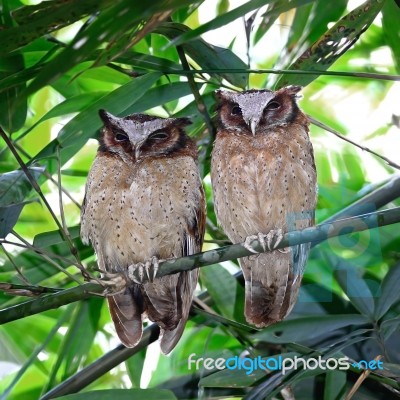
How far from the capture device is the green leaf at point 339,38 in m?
1.67

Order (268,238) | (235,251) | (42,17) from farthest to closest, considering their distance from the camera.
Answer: (268,238) → (235,251) → (42,17)

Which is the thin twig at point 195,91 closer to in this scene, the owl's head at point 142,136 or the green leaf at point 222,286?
the owl's head at point 142,136

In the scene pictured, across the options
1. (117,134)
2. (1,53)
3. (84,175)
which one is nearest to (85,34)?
(1,53)

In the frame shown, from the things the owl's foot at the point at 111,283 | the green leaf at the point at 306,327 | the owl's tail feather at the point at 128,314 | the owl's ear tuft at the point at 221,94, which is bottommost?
the owl's tail feather at the point at 128,314

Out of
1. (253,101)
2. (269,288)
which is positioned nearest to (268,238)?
(269,288)

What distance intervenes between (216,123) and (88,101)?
38 centimetres

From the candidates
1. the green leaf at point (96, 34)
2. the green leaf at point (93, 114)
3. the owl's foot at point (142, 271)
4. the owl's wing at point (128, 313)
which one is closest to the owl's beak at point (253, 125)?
the green leaf at point (93, 114)

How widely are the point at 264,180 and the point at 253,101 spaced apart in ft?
0.73

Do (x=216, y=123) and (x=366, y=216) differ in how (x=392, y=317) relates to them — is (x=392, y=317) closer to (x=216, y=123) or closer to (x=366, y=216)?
(x=366, y=216)

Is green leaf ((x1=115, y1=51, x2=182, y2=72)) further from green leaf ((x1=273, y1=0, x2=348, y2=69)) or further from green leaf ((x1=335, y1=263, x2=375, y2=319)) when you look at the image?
green leaf ((x1=335, y1=263, x2=375, y2=319))

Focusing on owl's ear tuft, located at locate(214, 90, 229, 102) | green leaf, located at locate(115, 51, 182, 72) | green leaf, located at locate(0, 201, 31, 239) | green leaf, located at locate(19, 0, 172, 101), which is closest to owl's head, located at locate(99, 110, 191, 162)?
owl's ear tuft, located at locate(214, 90, 229, 102)

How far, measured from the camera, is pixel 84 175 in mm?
2441

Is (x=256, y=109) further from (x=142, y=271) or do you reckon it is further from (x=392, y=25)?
(x=142, y=271)

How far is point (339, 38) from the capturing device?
5.62ft
